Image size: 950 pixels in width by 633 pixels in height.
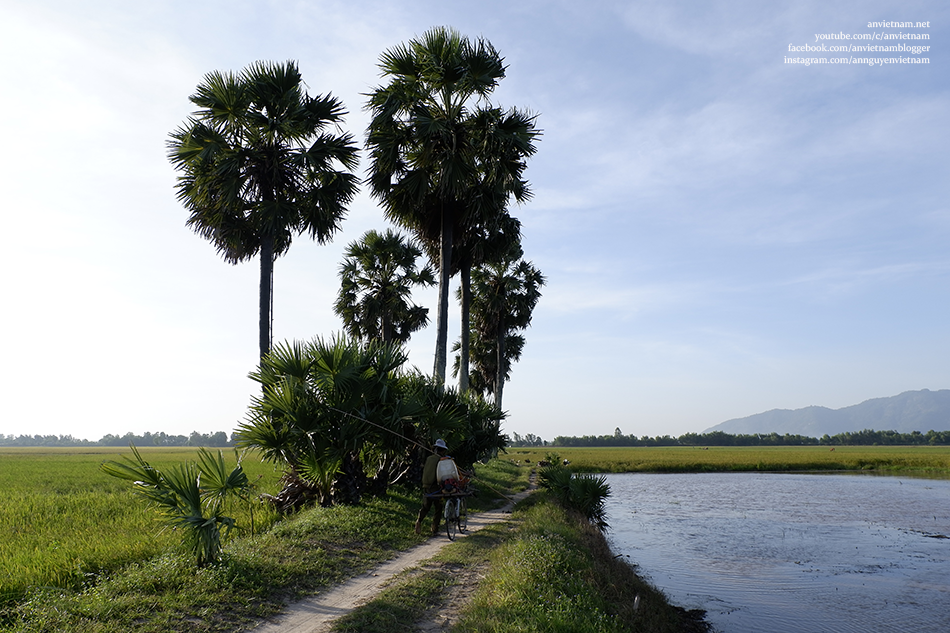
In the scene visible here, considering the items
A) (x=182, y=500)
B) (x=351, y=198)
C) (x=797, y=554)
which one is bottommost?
(x=797, y=554)

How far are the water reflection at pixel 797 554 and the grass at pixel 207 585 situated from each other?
7.33m

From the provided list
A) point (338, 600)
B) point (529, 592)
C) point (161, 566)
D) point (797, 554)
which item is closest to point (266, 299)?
point (161, 566)

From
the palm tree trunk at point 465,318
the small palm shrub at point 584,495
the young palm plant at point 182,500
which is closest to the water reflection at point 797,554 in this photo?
the small palm shrub at point 584,495

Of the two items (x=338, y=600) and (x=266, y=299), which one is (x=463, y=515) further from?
(x=266, y=299)

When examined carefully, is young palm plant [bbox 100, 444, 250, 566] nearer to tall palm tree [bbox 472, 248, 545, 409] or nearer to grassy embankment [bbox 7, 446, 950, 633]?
grassy embankment [bbox 7, 446, 950, 633]

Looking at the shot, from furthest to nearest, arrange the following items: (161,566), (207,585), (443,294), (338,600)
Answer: (443,294), (161,566), (338,600), (207,585)

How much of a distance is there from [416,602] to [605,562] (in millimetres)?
5571

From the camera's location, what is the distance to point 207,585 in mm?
7414

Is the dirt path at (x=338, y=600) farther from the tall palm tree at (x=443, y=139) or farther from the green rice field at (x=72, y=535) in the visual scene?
the tall palm tree at (x=443, y=139)

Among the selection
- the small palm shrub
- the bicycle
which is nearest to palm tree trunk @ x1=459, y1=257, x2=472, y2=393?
the small palm shrub

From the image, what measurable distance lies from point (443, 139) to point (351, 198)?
381 centimetres

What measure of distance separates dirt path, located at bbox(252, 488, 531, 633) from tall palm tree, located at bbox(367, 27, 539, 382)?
1042 centimetres

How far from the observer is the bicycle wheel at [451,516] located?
12.1 metres

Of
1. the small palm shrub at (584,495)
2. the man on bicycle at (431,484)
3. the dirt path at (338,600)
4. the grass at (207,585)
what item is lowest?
the small palm shrub at (584,495)
